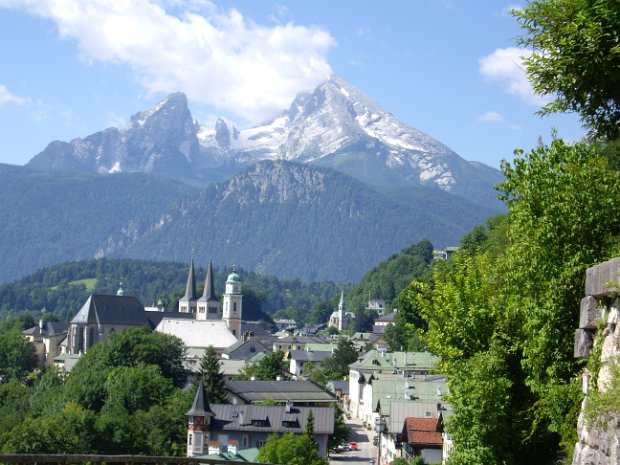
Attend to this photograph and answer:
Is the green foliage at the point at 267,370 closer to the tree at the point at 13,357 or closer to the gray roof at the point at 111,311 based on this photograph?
the tree at the point at 13,357

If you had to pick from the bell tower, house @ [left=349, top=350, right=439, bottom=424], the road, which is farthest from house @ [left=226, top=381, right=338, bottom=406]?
the bell tower

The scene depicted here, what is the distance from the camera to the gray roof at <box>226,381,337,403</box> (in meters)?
81.8

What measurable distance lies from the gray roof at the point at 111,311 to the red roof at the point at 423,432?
120m

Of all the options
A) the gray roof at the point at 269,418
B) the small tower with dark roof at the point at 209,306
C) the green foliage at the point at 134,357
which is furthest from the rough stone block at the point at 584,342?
the small tower with dark roof at the point at 209,306

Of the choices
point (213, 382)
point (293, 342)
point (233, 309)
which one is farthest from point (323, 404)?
point (293, 342)

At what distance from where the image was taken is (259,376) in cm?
10138

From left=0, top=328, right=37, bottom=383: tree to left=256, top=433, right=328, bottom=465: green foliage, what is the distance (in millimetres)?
84627

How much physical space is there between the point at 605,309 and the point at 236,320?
169273 mm

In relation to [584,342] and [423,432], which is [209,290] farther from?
[584,342]

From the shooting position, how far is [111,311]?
172 metres

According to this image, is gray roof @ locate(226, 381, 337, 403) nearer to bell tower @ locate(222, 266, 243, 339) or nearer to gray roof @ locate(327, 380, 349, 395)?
gray roof @ locate(327, 380, 349, 395)

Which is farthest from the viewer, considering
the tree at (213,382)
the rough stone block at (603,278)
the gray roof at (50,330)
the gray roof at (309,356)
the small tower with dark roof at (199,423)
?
the gray roof at (50,330)

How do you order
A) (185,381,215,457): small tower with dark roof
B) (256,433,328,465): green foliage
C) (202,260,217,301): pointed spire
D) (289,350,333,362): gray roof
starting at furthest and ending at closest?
(202,260,217,301): pointed spire → (289,350,333,362): gray roof → (185,381,215,457): small tower with dark roof → (256,433,328,465): green foliage

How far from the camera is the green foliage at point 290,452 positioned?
168ft
